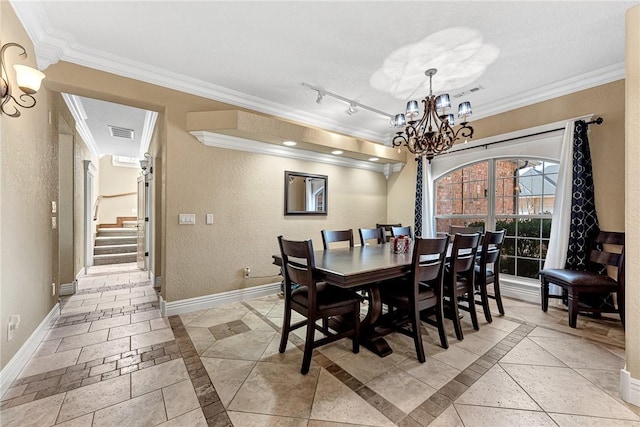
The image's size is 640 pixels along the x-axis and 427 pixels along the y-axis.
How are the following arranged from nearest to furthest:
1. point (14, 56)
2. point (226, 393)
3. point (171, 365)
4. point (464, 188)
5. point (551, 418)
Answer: point (551, 418), point (226, 393), point (14, 56), point (171, 365), point (464, 188)

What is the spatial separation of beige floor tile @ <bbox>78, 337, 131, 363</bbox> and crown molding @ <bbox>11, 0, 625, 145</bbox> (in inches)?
98.7

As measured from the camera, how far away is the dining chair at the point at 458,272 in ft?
7.82

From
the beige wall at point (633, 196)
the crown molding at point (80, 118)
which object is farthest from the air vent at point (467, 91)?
the crown molding at point (80, 118)

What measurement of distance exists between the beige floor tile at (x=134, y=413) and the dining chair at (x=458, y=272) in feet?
7.69

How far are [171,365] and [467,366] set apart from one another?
2.28 metres

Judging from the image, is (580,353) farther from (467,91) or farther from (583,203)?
(467,91)

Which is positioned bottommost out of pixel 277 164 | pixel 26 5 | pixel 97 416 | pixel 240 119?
pixel 97 416

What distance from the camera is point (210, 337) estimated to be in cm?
255

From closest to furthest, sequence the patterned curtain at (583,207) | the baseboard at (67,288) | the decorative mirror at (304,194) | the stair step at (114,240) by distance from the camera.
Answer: the patterned curtain at (583,207)
the baseboard at (67,288)
the decorative mirror at (304,194)
the stair step at (114,240)

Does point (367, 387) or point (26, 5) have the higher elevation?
point (26, 5)

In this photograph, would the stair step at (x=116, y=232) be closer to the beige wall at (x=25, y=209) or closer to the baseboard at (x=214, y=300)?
the beige wall at (x=25, y=209)

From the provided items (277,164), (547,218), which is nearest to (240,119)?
(277,164)

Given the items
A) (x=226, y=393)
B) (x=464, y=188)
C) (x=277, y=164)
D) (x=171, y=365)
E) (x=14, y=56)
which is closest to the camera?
(x=226, y=393)

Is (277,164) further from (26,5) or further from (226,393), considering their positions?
(226,393)
